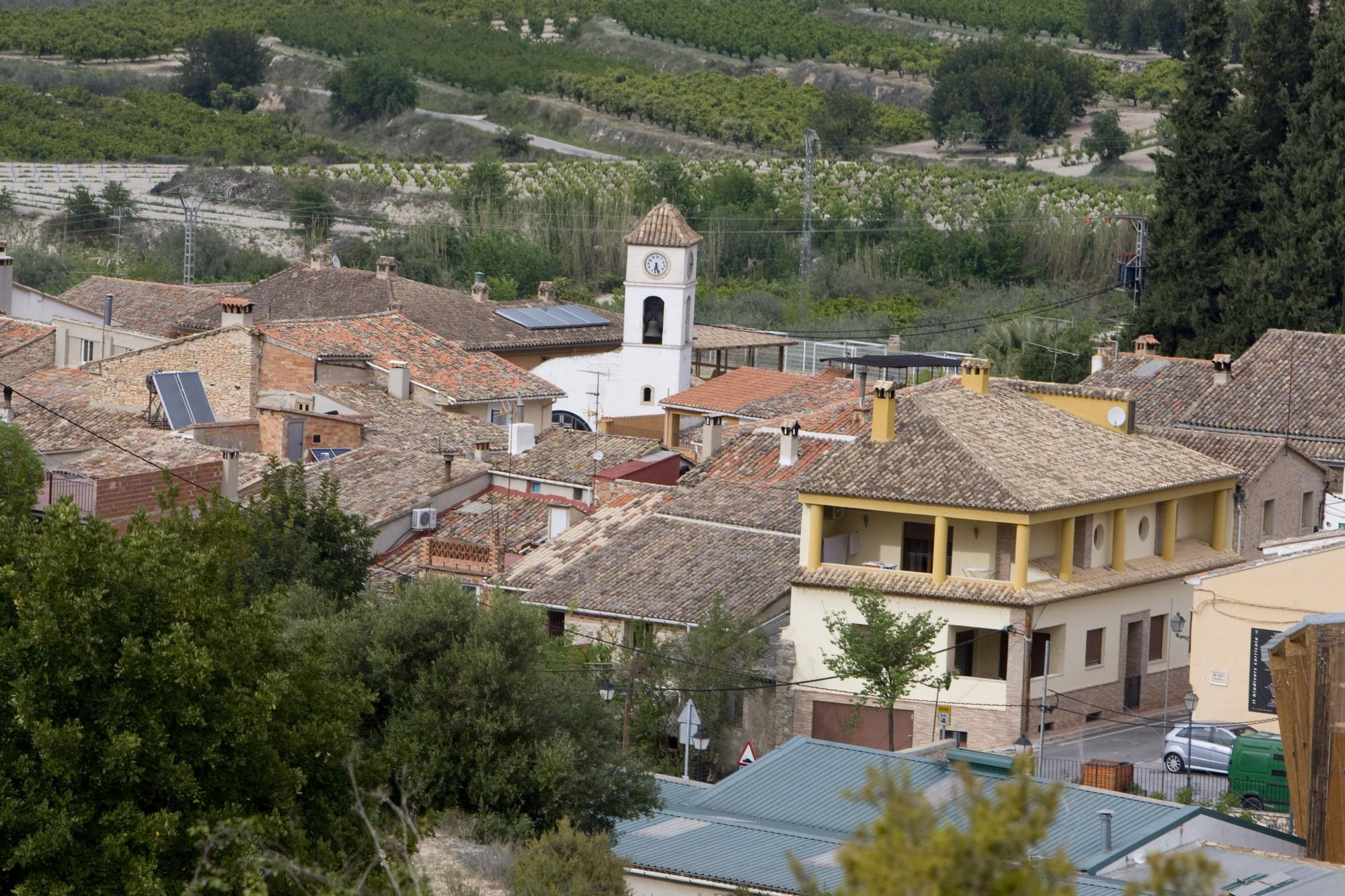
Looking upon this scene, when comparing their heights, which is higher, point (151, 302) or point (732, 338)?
point (151, 302)

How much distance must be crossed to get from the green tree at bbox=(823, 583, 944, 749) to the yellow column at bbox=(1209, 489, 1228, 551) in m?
7.50

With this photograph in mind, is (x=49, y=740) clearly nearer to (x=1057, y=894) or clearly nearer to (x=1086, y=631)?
(x=1057, y=894)

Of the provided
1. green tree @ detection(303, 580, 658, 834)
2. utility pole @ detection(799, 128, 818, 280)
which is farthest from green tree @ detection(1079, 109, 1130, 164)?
green tree @ detection(303, 580, 658, 834)

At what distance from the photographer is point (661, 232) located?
57.2 m

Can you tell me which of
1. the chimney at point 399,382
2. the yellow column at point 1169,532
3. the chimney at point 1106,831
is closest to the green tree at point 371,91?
the chimney at point 399,382

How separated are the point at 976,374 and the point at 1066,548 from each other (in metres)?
5.61

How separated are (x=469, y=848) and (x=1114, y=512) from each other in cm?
1664

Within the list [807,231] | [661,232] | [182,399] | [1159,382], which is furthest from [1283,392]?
[807,231]

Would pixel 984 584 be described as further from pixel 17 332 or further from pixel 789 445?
pixel 17 332

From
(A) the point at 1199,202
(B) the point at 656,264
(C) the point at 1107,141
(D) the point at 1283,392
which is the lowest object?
(D) the point at 1283,392

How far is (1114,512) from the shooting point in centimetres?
3256

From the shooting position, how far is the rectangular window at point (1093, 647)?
3175cm

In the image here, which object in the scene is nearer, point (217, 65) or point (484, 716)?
point (484, 716)

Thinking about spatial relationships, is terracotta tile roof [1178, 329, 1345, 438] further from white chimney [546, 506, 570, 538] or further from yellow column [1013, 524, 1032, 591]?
white chimney [546, 506, 570, 538]
